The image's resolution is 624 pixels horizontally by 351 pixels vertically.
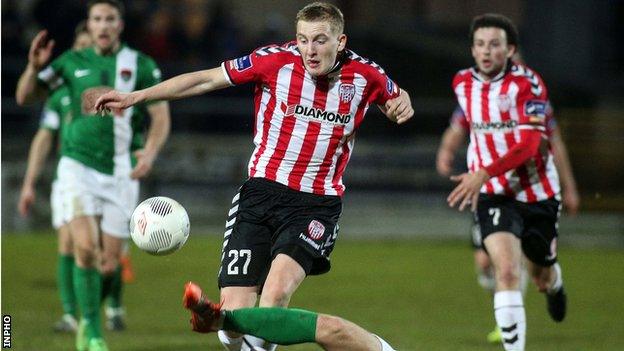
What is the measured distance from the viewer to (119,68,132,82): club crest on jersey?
8.59m

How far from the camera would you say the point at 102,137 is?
28.0 ft

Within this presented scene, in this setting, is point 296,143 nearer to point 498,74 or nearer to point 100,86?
point 498,74

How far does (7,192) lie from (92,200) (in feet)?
26.9

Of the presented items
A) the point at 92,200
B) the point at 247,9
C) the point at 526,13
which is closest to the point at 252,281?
the point at 92,200

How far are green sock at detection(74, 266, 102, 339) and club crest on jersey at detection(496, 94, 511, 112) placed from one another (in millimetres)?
2770

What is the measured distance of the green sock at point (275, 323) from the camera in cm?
564

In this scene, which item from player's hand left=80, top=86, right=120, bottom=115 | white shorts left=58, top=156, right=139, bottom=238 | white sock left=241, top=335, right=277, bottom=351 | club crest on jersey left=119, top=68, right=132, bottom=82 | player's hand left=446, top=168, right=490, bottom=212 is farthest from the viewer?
club crest on jersey left=119, top=68, right=132, bottom=82

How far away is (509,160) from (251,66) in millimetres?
1890

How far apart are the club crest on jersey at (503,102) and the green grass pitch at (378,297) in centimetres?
168

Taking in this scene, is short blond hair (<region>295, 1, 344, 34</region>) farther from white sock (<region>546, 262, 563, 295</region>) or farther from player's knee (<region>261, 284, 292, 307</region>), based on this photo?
white sock (<region>546, 262, 563, 295</region>)

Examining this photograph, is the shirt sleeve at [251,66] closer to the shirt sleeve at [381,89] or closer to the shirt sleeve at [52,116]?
the shirt sleeve at [381,89]

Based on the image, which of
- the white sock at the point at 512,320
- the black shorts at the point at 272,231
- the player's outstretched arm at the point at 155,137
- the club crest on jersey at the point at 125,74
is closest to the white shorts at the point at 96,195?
the player's outstretched arm at the point at 155,137

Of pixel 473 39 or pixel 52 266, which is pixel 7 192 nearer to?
pixel 52 266

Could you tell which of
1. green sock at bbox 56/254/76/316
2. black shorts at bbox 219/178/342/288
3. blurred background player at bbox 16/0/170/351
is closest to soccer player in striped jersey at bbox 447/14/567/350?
black shorts at bbox 219/178/342/288
